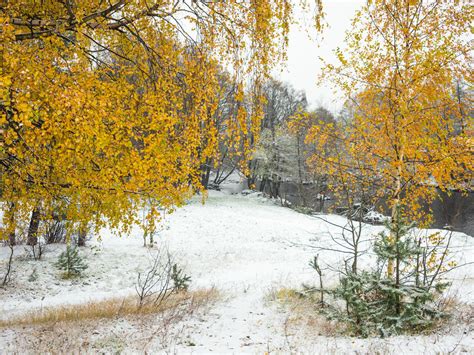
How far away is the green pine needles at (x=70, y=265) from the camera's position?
9305 millimetres

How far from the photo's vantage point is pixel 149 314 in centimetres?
604

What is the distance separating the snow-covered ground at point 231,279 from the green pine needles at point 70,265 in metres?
0.26

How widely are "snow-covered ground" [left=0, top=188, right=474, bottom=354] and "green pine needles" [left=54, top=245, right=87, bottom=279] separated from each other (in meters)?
0.26

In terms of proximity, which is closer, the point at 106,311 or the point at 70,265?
the point at 106,311

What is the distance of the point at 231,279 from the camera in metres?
10.1

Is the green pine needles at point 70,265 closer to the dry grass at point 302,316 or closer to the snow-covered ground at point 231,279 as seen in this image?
the snow-covered ground at point 231,279

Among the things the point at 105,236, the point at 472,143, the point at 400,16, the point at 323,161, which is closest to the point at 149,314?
the point at 323,161

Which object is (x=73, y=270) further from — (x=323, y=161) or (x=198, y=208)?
(x=198, y=208)

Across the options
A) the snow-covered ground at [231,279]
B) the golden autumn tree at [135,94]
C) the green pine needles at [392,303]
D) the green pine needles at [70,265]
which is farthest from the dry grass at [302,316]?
the green pine needles at [70,265]

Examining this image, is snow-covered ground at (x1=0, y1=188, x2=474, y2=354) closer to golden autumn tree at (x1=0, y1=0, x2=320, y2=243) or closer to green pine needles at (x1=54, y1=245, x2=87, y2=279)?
green pine needles at (x1=54, y1=245, x2=87, y2=279)

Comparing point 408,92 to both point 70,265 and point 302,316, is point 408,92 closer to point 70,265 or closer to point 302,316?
point 302,316

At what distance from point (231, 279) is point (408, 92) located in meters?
6.82

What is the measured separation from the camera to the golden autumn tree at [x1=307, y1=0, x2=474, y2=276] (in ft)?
19.6

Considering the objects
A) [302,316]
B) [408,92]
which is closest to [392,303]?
[302,316]
